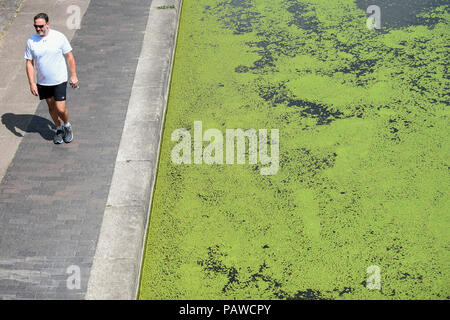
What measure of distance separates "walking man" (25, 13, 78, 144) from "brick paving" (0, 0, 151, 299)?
1.69 ft

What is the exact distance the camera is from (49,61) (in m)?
4.98

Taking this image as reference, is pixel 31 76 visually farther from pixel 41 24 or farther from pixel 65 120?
pixel 65 120

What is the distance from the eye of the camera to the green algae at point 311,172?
14.2 ft

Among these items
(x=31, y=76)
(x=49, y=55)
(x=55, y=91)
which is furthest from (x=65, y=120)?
(x=49, y=55)

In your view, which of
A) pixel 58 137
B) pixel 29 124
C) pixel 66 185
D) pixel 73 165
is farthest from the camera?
pixel 29 124

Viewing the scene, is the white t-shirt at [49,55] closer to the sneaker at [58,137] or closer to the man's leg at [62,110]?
the man's leg at [62,110]

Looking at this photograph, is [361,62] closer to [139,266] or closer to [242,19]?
[242,19]

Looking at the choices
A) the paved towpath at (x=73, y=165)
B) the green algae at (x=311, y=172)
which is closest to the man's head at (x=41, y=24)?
the paved towpath at (x=73, y=165)

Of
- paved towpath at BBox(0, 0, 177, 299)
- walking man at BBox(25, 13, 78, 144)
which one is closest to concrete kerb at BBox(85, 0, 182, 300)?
paved towpath at BBox(0, 0, 177, 299)

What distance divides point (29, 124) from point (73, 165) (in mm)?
1051

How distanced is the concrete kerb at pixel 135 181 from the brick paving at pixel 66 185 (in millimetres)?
99

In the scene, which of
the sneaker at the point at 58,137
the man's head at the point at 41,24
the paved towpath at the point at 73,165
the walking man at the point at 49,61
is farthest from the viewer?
the sneaker at the point at 58,137
